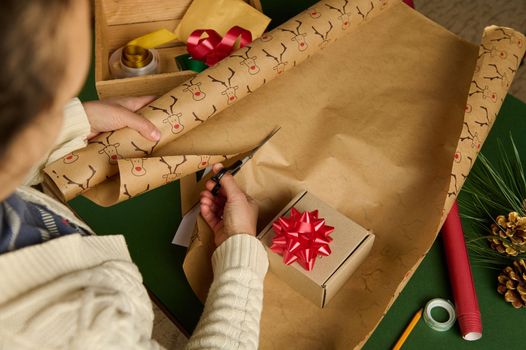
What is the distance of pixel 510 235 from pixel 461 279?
0.11 meters

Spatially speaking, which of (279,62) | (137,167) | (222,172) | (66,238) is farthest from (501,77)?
(66,238)

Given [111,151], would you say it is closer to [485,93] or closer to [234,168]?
[234,168]

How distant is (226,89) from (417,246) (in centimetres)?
37

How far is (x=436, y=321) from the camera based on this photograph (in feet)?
2.40

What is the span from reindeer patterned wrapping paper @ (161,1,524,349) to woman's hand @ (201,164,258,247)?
0.02 metres

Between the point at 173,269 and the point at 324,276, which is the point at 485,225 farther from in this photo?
the point at 173,269

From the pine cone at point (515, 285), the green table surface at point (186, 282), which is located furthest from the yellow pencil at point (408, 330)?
the pine cone at point (515, 285)

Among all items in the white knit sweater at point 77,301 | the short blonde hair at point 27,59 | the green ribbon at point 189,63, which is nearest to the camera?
the short blonde hair at point 27,59

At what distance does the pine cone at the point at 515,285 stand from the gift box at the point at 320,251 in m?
0.20

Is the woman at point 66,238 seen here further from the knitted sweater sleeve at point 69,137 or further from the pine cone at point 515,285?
the pine cone at point 515,285

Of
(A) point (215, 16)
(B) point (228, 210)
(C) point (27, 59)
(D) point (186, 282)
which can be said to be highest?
(C) point (27, 59)

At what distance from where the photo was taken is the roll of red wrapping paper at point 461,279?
2.36 ft

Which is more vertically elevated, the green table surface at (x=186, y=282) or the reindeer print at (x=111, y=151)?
the reindeer print at (x=111, y=151)

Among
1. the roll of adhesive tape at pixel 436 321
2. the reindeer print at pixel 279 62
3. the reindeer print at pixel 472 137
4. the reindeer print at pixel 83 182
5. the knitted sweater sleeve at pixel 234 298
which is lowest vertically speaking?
the roll of adhesive tape at pixel 436 321
